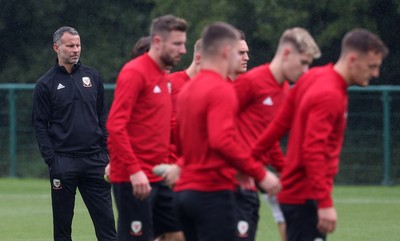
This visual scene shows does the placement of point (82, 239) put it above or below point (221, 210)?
below

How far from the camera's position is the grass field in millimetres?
14000

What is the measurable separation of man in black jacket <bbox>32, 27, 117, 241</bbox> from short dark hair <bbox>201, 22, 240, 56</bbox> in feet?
12.6

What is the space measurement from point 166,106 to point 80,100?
2290 mm

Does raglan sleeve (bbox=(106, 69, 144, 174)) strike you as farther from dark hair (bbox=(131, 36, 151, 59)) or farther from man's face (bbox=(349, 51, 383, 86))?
man's face (bbox=(349, 51, 383, 86))

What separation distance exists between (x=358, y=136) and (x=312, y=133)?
57.6 feet

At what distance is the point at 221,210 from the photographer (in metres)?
7.25

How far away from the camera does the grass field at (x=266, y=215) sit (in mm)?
14000

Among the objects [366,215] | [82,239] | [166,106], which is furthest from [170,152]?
[366,215]

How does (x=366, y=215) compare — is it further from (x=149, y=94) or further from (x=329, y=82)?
(x=329, y=82)

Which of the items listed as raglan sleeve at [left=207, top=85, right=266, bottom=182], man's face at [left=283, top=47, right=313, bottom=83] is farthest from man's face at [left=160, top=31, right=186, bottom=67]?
raglan sleeve at [left=207, top=85, right=266, bottom=182]

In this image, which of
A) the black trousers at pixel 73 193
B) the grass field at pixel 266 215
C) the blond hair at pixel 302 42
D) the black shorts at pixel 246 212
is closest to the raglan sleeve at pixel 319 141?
the blond hair at pixel 302 42

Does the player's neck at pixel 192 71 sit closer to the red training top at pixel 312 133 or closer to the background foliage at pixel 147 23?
the red training top at pixel 312 133

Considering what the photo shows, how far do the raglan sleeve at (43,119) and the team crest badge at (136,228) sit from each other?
243 centimetres

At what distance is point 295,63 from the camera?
779cm
